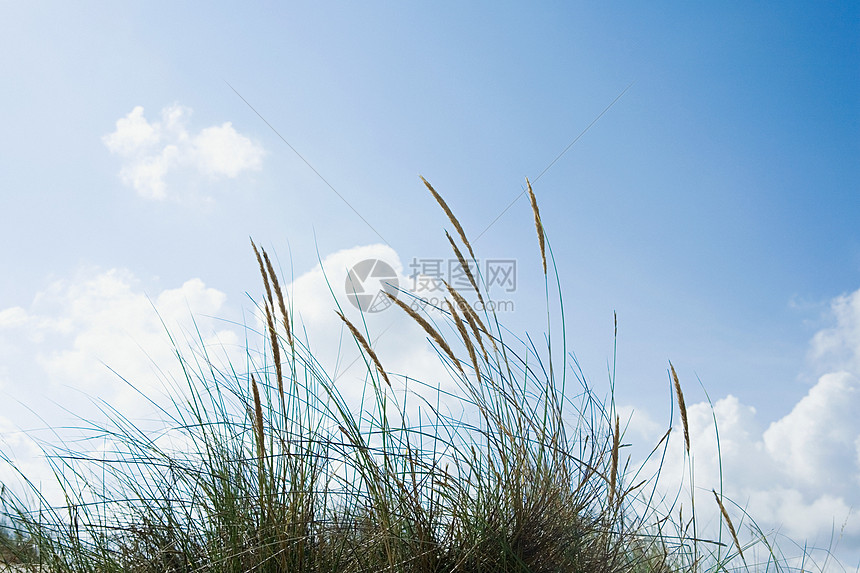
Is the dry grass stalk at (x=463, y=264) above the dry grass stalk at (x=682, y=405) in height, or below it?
above

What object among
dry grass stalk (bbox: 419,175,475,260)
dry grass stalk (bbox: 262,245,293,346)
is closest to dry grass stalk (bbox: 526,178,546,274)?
dry grass stalk (bbox: 419,175,475,260)

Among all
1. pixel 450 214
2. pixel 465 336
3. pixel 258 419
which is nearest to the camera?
pixel 258 419

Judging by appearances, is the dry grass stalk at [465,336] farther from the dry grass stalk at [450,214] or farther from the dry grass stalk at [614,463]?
the dry grass stalk at [614,463]

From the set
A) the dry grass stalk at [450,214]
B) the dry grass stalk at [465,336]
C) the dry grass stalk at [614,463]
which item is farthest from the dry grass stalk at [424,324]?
the dry grass stalk at [614,463]

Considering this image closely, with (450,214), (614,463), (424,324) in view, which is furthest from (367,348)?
(614,463)

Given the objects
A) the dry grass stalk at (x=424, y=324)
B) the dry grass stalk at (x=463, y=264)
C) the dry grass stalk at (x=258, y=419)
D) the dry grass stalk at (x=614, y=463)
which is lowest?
the dry grass stalk at (x=614, y=463)

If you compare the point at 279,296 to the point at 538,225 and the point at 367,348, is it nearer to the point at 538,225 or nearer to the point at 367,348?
the point at 367,348

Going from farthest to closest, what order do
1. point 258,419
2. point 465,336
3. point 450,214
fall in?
point 450,214
point 465,336
point 258,419

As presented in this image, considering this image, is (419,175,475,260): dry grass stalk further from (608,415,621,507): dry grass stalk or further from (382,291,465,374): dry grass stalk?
(608,415,621,507): dry grass stalk

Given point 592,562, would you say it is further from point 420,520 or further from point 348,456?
point 348,456

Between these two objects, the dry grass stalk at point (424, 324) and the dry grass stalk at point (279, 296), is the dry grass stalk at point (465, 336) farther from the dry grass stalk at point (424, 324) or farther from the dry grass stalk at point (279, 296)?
the dry grass stalk at point (279, 296)

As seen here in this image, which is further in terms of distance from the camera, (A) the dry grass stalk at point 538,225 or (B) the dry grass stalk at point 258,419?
(A) the dry grass stalk at point 538,225

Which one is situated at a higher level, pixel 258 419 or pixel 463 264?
pixel 463 264

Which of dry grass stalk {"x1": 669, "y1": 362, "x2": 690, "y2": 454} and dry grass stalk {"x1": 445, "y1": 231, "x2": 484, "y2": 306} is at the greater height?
dry grass stalk {"x1": 445, "y1": 231, "x2": 484, "y2": 306}
